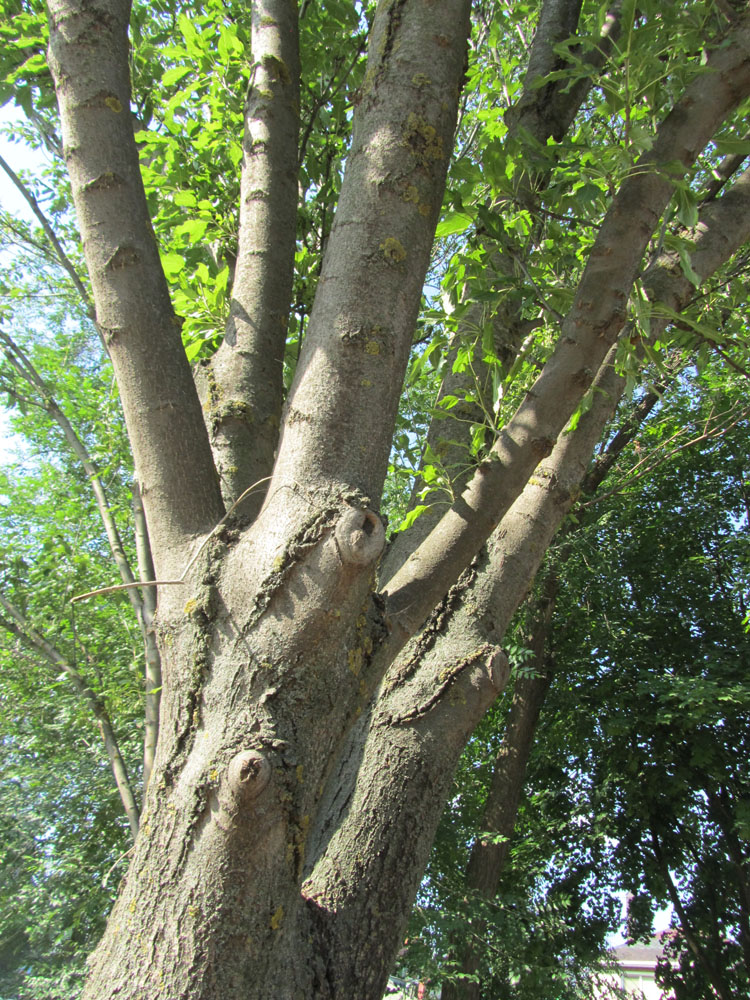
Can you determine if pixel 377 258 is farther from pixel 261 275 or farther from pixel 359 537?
pixel 359 537

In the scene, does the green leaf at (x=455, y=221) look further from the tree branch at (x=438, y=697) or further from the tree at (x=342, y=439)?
the tree branch at (x=438, y=697)

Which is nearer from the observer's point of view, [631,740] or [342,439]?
[342,439]

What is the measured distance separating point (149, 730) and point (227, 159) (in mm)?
2367

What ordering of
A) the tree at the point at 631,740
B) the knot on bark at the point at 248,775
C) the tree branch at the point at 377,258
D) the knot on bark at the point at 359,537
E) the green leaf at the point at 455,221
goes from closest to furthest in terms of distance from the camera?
the knot on bark at the point at 248,775, the knot on bark at the point at 359,537, the tree branch at the point at 377,258, the green leaf at the point at 455,221, the tree at the point at 631,740

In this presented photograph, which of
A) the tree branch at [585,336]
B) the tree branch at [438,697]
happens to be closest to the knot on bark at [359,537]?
the tree branch at [585,336]

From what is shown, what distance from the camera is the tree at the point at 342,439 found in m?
1.11

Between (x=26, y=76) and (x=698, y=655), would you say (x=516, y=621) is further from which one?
(x=26, y=76)

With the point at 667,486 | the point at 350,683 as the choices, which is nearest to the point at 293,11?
the point at 350,683

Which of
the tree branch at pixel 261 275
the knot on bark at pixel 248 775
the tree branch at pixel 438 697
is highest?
the tree branch at pixel 261 275

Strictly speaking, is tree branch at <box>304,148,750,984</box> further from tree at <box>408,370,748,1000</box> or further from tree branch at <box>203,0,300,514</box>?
tree at <box>408,370,748,1000</box>

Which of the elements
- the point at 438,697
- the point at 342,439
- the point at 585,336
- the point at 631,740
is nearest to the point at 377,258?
the point at 342,439

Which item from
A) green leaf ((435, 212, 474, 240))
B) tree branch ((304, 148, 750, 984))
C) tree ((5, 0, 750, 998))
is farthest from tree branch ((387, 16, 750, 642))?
green leaf ((435, 212, 474, 240))

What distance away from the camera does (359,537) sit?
1197 mm

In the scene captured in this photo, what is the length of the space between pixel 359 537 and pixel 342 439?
0.22 meters
